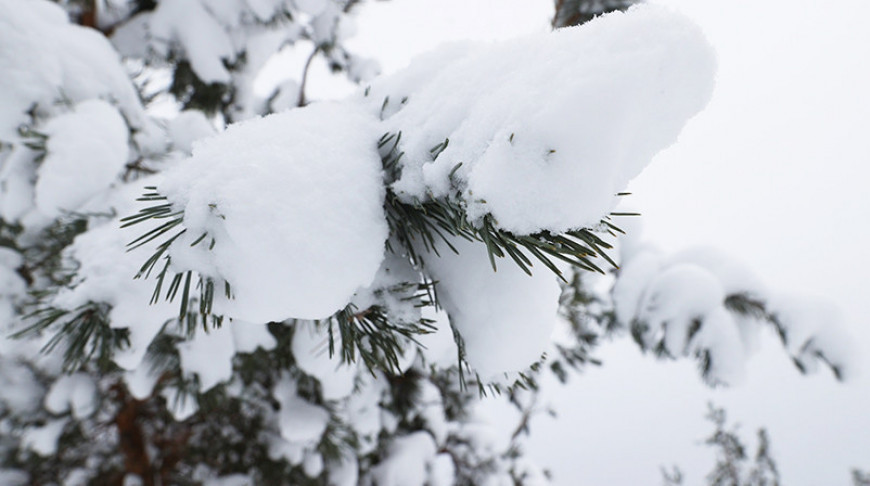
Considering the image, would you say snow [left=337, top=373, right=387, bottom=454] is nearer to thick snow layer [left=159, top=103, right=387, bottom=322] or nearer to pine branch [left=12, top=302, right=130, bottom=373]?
pine branch [left=12, top=302, right=130, bottom=373]

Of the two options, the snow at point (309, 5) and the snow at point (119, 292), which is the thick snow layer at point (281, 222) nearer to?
the snow at point (119, 292)

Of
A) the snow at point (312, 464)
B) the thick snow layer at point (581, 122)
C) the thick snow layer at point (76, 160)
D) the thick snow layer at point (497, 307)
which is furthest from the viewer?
the snow at point (312, 464)

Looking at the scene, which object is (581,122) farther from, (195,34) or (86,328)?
(195,34)

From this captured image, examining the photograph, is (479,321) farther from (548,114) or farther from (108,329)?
(108,329)

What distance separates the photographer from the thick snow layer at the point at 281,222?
645 mm

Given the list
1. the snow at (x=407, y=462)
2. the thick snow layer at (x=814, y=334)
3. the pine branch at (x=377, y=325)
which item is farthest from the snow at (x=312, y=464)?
the thick snow layer at (x=814, y=334)

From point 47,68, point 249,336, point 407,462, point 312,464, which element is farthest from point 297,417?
point 47,68

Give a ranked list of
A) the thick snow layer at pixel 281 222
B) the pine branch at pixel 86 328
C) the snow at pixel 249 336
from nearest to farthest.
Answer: the thick snow layer at pixel 281 222
the pine branch at pixel 86 328
the snow at pixel 249 336

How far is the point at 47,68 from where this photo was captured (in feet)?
5.48

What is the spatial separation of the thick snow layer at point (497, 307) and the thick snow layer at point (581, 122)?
0.77ft

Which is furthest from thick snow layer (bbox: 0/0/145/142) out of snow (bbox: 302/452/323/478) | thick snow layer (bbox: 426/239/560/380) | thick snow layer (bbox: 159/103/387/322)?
snow (bbox: 302/452/323/478)

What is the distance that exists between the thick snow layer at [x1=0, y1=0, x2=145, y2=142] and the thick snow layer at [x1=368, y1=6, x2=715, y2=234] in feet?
6.20

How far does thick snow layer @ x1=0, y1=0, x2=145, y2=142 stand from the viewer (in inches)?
61.3

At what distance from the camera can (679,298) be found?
244cm
